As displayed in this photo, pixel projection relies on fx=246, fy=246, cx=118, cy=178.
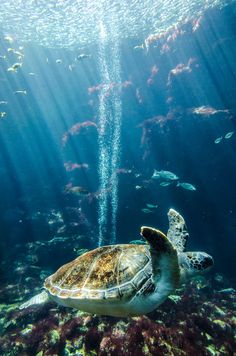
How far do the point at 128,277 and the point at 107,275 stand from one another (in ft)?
1.04

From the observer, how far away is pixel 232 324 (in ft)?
17.8

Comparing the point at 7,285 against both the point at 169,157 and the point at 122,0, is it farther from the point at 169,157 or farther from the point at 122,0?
the point at 122,0

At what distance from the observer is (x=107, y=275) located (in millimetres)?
3291

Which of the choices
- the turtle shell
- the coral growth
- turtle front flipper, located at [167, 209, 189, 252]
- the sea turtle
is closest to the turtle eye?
the sea turtle

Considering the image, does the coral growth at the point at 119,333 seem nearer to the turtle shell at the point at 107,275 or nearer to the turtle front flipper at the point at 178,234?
the turtle shell at the point at 107,275

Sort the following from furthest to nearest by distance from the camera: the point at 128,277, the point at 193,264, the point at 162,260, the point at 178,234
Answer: the point at 178,234
the point at 193,264
the point at 128,277
the point at 162,260

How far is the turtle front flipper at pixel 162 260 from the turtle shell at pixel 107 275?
227 millimetres

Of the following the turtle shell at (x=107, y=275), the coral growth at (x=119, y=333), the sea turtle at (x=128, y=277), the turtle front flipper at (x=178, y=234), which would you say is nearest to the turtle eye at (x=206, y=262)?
the sea turtle at (x=128, y=277)

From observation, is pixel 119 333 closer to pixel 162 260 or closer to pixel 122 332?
pixel 122 332

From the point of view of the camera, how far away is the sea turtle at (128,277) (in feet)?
8.94

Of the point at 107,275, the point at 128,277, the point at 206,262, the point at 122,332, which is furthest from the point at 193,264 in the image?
the point at 122,332

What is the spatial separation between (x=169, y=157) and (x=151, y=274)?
11.4m

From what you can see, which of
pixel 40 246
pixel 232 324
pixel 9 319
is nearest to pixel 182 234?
pixel 232 324

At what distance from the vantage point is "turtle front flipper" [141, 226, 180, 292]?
8.25 feet
